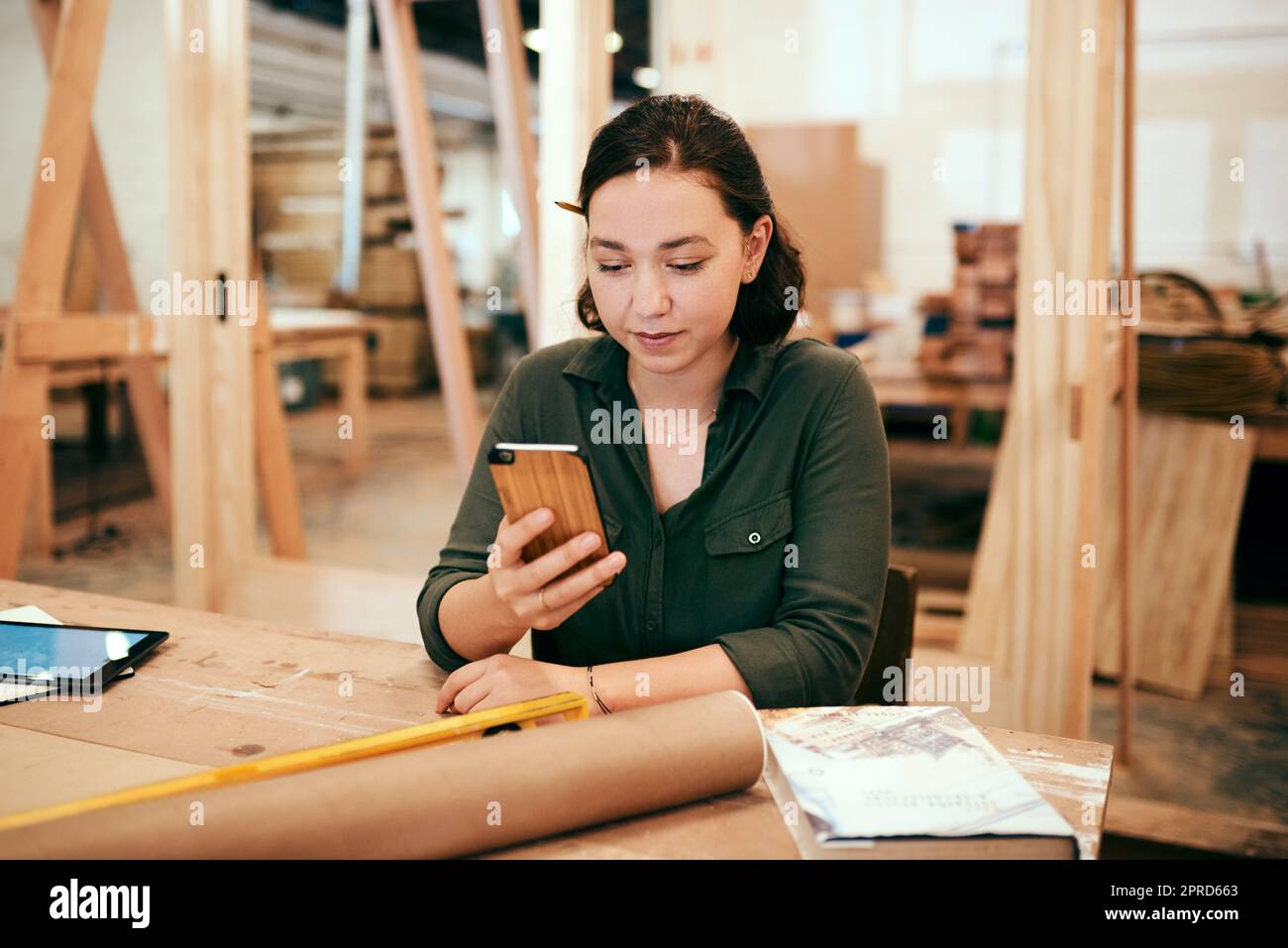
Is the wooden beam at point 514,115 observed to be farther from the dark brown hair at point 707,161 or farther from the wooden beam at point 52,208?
the dark brown hair at point 707,161

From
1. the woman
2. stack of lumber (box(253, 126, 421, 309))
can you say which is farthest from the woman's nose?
stack of lumber (box(253, 126, 421, 309))

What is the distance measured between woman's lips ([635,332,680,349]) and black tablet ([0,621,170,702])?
699 mm

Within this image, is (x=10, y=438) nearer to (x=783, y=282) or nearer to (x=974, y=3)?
(x=783, y=282)

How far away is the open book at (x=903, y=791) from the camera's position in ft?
2.60

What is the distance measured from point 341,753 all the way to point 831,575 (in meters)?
0.65

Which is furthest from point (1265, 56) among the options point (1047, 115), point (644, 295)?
point (644, 295)

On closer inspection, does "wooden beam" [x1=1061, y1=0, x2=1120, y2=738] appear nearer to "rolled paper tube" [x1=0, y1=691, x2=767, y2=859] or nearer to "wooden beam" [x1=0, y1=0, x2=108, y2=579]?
"rolled paper tube" [x1=0, y1=691, x2=767, y2=859]

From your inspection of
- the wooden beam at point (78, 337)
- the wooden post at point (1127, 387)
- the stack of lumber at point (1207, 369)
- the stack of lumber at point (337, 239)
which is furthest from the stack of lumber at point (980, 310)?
the wooden beam at point (78, 337)

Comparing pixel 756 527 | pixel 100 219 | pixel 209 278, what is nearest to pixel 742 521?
pixel 756 527

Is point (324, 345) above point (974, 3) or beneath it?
beneath

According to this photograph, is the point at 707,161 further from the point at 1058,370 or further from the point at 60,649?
the point at 1058,370
